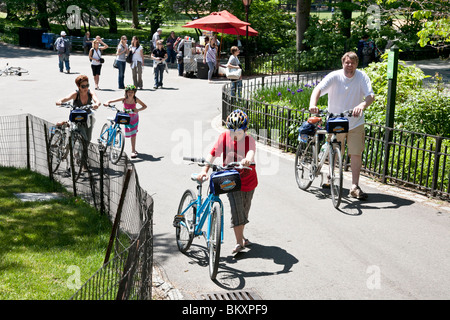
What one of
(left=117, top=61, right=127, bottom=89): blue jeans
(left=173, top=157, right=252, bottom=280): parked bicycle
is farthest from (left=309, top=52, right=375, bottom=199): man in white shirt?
(left=117, top=61, right=127, bottom=89): blue jeans

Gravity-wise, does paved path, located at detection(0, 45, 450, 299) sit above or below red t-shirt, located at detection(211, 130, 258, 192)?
below

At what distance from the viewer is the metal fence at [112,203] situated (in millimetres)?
4672

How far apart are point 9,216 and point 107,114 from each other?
8861mm

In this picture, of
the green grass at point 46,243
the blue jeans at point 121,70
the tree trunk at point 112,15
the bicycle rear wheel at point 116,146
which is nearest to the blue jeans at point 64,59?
the blue jeans at point 121,70

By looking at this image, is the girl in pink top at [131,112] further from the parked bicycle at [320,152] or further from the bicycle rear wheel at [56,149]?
the parked bicycle at [320,152]

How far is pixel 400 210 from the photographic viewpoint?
919 cm

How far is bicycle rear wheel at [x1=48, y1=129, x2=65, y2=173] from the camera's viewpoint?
11.0m

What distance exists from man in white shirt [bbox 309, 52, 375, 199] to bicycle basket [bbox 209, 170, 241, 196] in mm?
3194

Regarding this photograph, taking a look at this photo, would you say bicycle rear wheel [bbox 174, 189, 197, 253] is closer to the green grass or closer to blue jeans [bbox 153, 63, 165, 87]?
the green grass

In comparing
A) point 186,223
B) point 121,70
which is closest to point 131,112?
point 186,223

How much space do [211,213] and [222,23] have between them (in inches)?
883

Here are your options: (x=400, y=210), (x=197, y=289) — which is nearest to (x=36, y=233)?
(x=197, y=289)

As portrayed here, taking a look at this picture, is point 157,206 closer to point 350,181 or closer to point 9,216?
point 9,216

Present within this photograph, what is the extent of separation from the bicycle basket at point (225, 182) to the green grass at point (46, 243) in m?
1.72
